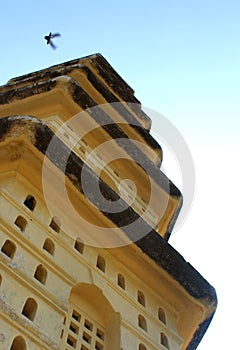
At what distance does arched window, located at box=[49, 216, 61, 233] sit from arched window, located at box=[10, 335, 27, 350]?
2187 millimetres

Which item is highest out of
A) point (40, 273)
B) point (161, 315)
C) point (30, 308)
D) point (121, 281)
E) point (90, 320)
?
point (121, 281)

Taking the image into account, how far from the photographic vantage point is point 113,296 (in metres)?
9.01

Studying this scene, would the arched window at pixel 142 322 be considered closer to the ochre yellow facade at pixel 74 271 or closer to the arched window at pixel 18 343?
the ochre yellow facade at pixel 74 271

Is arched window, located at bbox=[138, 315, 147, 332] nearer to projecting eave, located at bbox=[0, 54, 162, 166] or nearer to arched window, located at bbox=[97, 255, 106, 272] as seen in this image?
arched window, located at bbox=[97, 255, 106, 272]

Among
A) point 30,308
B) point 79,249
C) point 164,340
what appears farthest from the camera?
point 164,340

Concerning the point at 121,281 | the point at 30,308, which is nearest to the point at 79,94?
the point at 121,281

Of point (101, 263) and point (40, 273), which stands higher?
point (101, 263)

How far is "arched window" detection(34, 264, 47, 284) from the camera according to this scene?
8.09 meters

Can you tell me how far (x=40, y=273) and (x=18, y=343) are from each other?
128 centimetres

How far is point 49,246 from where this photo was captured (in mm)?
8672

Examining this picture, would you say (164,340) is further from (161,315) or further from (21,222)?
(21,222)

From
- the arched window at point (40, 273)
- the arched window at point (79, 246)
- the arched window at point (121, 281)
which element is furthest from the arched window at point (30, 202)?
the arched window at point (121, 281)

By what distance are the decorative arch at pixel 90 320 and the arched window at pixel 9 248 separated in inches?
46.2

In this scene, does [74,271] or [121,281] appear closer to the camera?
[74,271]
